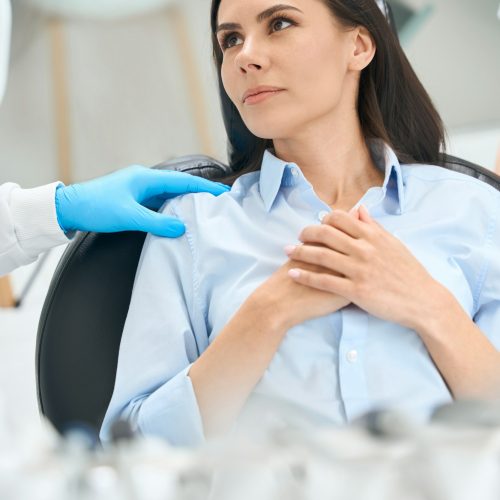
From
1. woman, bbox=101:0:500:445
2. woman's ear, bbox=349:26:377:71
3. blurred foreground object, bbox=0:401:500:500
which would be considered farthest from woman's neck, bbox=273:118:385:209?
blurred foreground object, bbox=0:401:500:500

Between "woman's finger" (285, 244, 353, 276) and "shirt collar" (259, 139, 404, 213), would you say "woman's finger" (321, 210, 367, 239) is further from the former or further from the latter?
"shirt collar" (259, 139, 404, 213)

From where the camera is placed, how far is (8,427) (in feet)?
1.58

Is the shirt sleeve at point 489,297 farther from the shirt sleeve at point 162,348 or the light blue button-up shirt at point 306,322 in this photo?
the shirt sleeve at point 162,348

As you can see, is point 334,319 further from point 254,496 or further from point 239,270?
point 254,496

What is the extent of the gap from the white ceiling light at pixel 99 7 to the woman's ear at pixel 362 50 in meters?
1.92

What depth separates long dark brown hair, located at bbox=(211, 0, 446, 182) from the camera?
4.54 feet

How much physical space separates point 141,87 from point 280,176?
2.42 metres

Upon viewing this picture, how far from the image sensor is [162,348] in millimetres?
1112

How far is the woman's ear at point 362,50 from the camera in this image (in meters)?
1.32

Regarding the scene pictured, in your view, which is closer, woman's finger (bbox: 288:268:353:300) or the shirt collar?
woman's finger (bbox: 288:268:353:300)

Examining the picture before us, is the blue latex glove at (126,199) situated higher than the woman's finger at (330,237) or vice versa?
the woman's finger at (330,237)

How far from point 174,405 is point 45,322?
10.7 inches

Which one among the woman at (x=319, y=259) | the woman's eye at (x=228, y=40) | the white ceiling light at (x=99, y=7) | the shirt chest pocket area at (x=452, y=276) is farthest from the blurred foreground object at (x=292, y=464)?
the white ceiling light at (x=99, y=7)

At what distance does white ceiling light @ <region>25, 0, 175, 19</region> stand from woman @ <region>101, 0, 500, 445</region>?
185 cm
